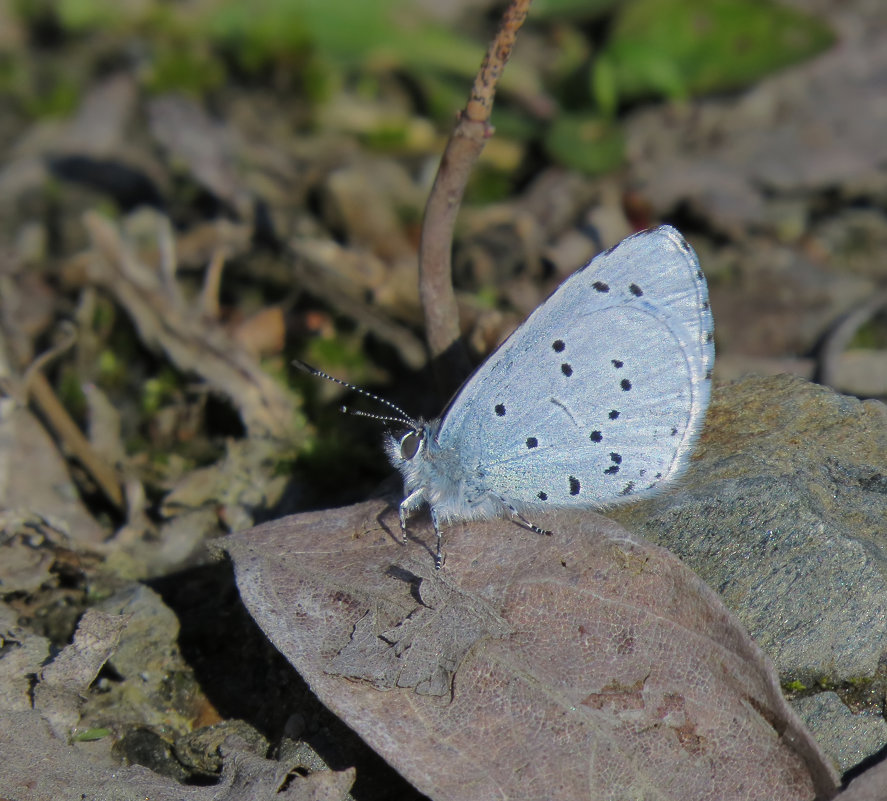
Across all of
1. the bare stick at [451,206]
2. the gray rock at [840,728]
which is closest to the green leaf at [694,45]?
the bare stick at [451,206]

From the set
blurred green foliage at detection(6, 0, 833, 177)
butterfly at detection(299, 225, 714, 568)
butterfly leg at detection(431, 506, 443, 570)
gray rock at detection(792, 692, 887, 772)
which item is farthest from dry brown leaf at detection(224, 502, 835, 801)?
blurred green foliage at detection(6, 0, 833, 177)

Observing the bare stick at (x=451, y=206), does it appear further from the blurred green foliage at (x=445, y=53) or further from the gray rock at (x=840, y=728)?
the blurred green foliage at (x=445, y=53)

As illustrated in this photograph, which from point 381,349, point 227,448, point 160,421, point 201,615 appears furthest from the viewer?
point 381,349

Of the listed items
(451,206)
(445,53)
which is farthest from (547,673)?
(445,53)

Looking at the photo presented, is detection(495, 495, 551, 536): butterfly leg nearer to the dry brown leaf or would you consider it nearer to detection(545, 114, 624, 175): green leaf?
the dry brown leaf

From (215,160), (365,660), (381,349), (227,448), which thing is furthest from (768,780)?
(215,160)

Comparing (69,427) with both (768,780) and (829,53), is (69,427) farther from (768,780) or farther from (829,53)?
(829,53)
